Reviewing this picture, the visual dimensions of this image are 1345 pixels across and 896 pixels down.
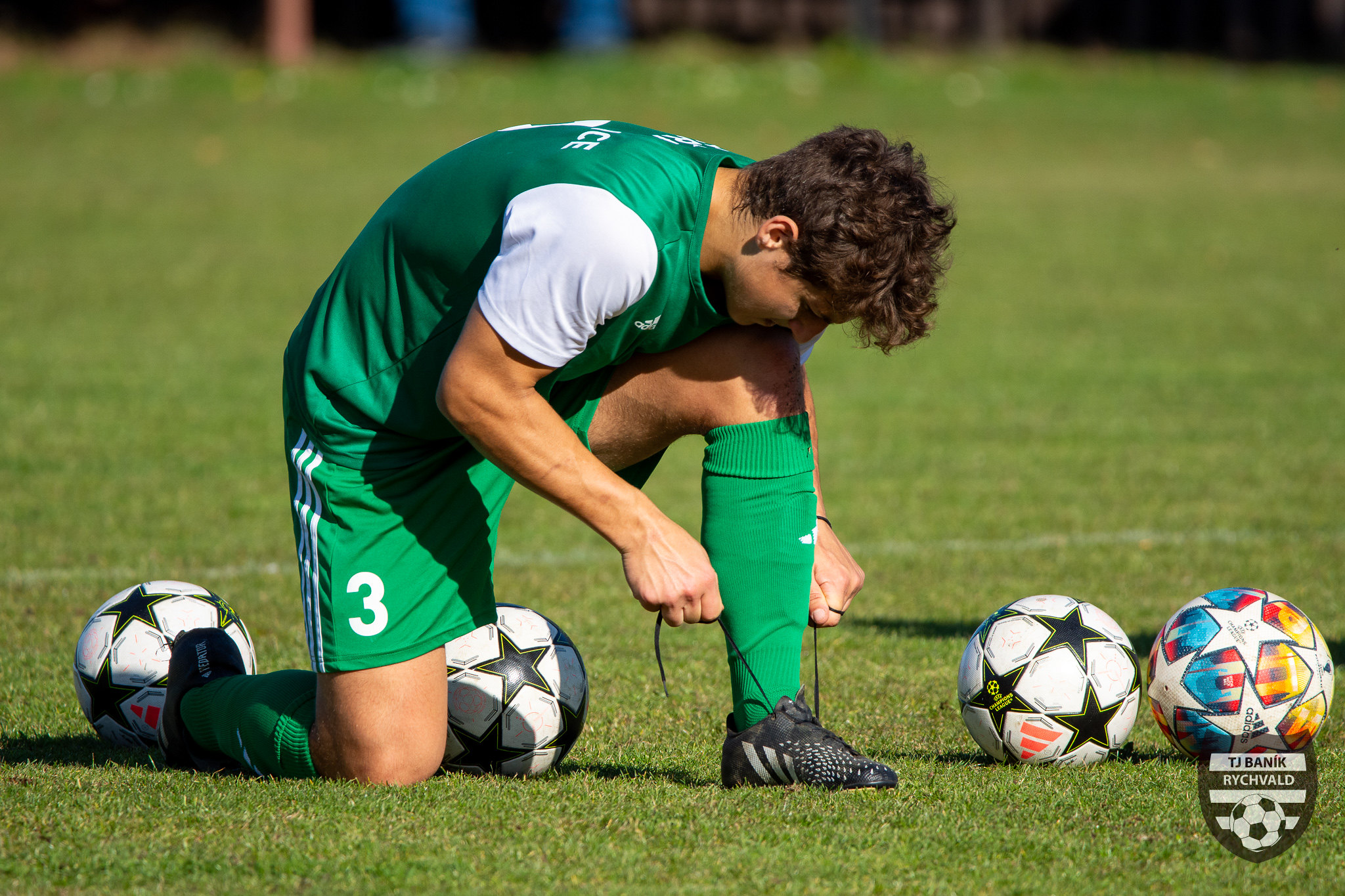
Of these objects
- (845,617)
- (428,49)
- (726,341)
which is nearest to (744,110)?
(428,49)

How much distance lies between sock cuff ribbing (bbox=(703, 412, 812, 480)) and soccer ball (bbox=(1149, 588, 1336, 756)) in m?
1.23

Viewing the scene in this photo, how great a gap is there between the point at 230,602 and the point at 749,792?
9.27ft

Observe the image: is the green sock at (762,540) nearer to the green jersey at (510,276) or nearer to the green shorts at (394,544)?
Result: the green jersey at (510,276)

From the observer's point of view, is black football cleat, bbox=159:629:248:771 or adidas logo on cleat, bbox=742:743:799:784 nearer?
adidas logo on cleat, bbox=742:743:799:784

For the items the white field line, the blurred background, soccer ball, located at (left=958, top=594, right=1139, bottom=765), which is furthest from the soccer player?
the blurred background

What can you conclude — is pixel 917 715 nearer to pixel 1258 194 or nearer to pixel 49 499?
pixel 49 499

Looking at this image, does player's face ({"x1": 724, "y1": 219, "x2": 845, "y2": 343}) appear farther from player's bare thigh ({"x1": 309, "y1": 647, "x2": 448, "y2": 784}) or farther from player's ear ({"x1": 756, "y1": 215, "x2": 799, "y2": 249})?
player's bare thigh ({"x1": 309, "y1": 647, "x2": 448, "y2": 784})

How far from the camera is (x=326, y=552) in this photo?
3527mm

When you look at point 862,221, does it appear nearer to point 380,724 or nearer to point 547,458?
point 547,458

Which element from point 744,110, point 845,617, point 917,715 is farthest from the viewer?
point 744,110

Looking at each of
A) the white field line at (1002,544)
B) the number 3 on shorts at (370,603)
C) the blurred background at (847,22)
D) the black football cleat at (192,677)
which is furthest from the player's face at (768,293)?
the blurred background at (847,22)

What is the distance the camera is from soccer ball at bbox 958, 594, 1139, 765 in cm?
372

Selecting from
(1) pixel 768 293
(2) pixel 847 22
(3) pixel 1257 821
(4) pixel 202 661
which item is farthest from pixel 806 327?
(2) pixel 847 22

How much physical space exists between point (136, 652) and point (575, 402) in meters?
1.51
